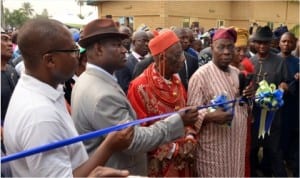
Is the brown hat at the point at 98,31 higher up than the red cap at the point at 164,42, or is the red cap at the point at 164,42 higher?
the brown hat at the point at 98,31

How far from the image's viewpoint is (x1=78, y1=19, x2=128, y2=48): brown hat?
247 centimetres

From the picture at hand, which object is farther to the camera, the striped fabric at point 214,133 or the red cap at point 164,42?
the striped fabric at point 214,133

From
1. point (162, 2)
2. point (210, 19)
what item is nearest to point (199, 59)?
point (162, 2)

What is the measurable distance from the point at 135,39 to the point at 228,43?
2930 mm

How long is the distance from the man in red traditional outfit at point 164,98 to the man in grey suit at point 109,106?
483 mm

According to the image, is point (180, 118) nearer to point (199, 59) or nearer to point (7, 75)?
point (7, 75)

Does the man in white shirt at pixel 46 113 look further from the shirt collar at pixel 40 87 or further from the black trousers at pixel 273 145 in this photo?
the black trousers at pixel 273 145

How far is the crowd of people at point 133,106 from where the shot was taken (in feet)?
5.43

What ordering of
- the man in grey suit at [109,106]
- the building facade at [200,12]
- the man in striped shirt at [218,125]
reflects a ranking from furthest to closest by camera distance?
the building facade at [200,12]
the man in striped shirt at [218,125]
the man in grey suit at [109,106]

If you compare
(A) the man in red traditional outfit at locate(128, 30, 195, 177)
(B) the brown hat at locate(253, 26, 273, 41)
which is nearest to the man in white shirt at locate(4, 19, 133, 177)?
(A) the man in red traditional outfit at locate(128, 30, 195, 177)

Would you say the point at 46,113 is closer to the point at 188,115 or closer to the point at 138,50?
the point at 188,115

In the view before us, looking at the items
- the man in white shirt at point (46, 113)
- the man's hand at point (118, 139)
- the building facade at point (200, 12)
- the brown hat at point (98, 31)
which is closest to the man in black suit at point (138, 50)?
the brown hat at point (98, 31)

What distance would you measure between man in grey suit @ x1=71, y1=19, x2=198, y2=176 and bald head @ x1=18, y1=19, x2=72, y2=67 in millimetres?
561

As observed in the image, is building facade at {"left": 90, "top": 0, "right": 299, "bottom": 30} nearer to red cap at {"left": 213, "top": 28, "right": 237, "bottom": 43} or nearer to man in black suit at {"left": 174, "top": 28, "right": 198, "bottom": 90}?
man in black suit at {"left": 174, "top": 28, "right": 198, "bottom": 90}
